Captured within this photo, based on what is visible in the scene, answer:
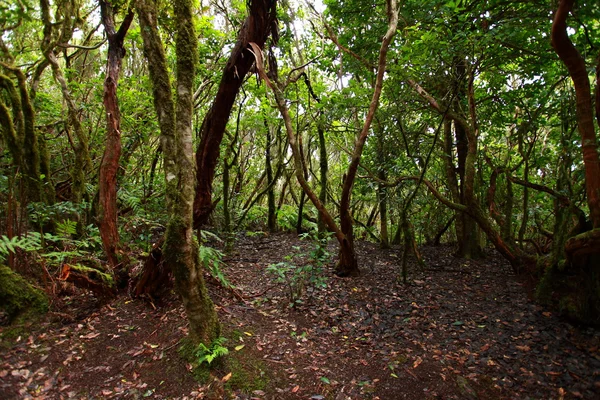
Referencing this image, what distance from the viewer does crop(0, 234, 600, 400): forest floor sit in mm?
3365

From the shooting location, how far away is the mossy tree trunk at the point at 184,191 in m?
3.29

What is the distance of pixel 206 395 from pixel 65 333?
2.02 m

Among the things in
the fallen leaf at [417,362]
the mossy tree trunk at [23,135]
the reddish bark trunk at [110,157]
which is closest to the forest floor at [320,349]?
the fallen leaf at [417,362]

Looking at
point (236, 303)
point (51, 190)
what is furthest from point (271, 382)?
point (51, 190)

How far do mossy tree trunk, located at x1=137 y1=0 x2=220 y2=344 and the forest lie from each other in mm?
20

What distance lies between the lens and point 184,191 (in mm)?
3328

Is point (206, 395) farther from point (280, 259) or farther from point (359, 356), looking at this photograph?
point (280, 259)

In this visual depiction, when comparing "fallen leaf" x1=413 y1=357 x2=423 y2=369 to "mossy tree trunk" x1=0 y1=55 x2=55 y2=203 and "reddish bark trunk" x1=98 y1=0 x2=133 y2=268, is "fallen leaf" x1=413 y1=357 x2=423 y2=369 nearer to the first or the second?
"reddish bark trunk" x1=98 y1=0 x2=133 y2=268

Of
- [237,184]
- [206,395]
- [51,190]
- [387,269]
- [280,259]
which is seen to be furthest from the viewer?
[237,184]

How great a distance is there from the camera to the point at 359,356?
4.34 m

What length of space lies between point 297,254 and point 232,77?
3013 mm

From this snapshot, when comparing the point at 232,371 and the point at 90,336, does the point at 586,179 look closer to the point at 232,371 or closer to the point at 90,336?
the point at 232,371

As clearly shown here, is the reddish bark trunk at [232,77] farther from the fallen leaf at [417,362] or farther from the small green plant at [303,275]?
the fallen leaf at [417,362]

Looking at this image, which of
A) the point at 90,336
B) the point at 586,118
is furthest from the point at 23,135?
the point at 586,118
